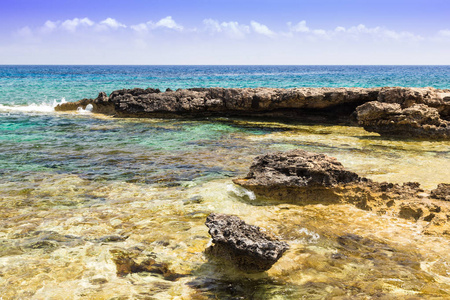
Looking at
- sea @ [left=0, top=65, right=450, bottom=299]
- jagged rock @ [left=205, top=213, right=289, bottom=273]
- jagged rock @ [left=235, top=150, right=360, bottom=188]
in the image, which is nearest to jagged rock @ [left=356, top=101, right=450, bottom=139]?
sea @ [left=0, top=65, right=450, bottom=299]

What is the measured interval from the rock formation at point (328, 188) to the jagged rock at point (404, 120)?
6414mm

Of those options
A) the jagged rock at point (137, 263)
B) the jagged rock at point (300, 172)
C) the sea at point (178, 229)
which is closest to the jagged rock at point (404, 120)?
the sea at point (178, 229)

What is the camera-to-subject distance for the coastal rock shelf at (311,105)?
11062mm

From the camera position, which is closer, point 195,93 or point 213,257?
point 213,257

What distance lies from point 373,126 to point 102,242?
995cm

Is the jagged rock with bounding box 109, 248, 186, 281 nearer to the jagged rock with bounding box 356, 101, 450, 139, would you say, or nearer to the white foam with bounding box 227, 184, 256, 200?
the white foam with bounding box 227, 184, 256, 200

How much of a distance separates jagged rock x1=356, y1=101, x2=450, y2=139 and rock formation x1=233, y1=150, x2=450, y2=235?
641cm

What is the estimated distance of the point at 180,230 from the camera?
446 centimetres

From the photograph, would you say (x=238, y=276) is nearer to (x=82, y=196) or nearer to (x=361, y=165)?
(x=82, y=196)

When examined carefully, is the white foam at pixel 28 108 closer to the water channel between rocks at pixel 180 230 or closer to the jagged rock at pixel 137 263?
the water channel between rocks at pixel 180 230

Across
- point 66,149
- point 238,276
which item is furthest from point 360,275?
point 66,149

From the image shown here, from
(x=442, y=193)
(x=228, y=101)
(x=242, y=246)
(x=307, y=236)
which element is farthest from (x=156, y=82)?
(x=242, y=246)

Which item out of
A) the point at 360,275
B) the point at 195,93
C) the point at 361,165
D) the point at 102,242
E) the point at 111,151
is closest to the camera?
the point at 360,275

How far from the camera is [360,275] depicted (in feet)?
11.0
